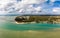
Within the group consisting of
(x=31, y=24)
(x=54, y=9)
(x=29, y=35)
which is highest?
(x=54, y=9)

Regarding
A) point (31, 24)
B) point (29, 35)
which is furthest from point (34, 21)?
point (29, 35)

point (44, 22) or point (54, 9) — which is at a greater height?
point (54, 9)

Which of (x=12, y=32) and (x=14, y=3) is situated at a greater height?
(x=14, y=3)

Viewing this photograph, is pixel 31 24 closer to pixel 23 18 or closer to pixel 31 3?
pixel 23 18

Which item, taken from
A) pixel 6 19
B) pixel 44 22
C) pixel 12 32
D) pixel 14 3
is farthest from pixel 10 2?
pixel 44 22

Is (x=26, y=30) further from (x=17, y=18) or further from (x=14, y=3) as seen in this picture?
(x=14, y=3)

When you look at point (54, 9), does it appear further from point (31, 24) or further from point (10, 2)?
point (10, 2)

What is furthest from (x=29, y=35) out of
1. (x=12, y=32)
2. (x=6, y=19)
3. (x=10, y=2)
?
(x=10, y=2)
